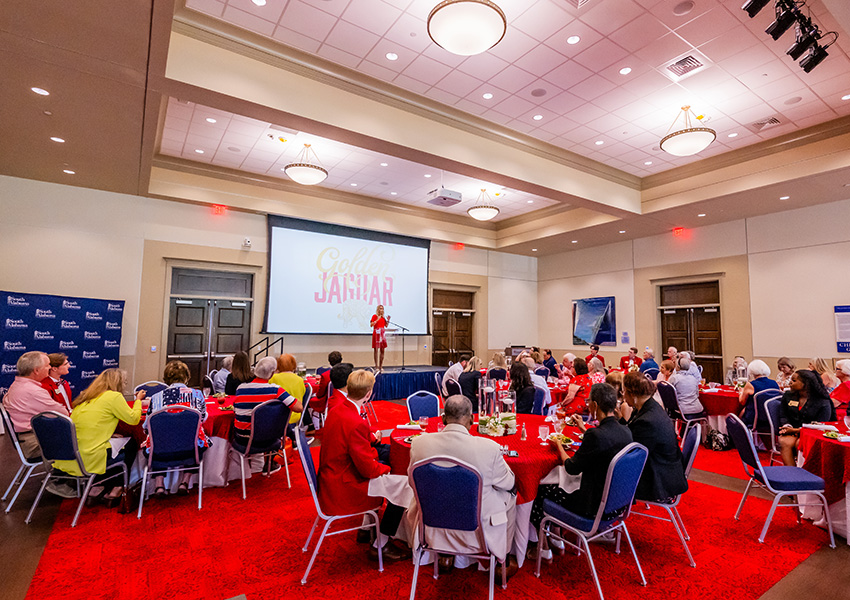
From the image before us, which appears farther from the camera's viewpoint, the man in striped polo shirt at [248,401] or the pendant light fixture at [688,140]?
the pendant light fixture at [688,140]

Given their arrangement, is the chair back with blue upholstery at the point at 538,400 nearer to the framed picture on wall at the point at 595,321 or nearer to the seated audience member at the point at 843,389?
the seated audience member at the point at 843,389

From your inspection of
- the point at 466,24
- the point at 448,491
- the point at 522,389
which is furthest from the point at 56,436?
the point at 466,24

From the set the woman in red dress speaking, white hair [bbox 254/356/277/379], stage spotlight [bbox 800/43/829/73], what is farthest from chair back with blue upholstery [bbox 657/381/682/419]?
the woman in red dress speaking

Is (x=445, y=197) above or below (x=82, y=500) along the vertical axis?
above

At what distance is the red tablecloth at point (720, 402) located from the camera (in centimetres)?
598

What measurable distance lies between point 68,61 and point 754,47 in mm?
7413

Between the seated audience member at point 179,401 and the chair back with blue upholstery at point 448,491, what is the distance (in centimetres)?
249

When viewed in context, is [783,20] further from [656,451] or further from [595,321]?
[595,321]

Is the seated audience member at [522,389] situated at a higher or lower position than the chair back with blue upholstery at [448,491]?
higher

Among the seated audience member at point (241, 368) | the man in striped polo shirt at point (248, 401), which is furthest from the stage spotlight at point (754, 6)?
the seated audience member at point (241, 368)

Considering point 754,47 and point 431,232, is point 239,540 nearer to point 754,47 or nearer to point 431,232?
point 754,47

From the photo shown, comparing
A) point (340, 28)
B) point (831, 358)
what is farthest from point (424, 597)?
point (831, 358)

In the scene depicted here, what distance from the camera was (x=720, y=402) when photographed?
20.1 ft

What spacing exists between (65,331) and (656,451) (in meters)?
9.01
